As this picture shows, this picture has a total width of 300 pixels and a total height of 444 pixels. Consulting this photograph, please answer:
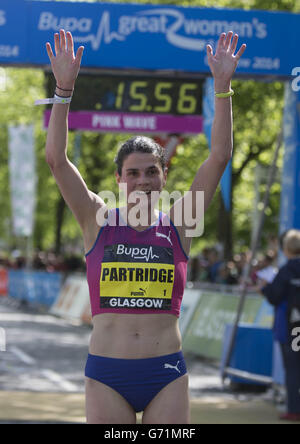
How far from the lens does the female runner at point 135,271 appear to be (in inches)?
139

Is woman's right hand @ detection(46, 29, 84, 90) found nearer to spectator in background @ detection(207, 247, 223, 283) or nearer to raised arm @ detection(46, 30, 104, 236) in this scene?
raised arm @ detection(46, 30, 104, 236)

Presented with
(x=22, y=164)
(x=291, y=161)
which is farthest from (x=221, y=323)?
(x=22, y=164)

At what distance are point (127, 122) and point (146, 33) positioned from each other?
1.35m

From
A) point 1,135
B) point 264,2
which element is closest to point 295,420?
point 264,2

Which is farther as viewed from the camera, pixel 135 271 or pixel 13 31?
pixel 13 31

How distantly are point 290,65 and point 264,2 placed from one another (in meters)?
11.1

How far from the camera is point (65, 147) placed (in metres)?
3.68

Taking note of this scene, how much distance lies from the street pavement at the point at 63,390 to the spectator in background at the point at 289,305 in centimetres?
32

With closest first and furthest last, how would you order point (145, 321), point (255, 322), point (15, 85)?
point (145, 321)
point (255, 322)
point (15, 85)

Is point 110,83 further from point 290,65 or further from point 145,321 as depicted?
point 145,321

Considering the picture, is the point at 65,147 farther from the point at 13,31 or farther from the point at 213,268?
the point at 213,268

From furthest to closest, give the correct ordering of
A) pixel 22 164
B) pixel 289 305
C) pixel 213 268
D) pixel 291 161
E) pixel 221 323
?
pixel 22 164, pixel 213 268, pixel 221 323, pixel 291 161, pixel 289 305

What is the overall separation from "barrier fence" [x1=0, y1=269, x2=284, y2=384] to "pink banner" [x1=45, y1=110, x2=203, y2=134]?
2.62 metres

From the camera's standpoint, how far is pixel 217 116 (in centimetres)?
376
